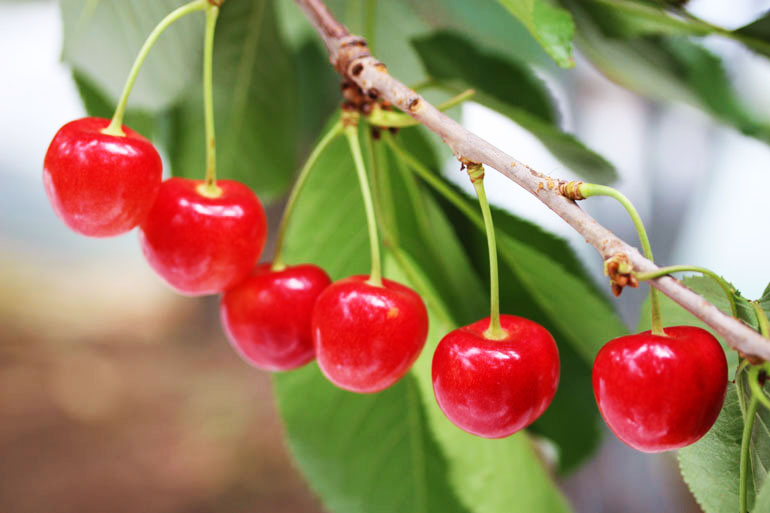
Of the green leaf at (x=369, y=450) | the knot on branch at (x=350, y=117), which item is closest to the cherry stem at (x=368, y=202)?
the knot on branch at (x=350, y=117)

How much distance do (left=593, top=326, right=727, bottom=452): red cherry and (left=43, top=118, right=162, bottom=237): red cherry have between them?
0.28 meters

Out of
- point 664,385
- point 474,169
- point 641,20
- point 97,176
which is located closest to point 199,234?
point 97,176

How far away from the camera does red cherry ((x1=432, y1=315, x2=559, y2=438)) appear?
1.22 feet

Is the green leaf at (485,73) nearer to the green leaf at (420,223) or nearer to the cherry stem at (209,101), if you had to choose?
the green leaf at (420,223)

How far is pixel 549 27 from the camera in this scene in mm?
395

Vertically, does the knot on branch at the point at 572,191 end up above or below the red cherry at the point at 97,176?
above

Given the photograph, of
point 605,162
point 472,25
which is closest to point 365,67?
point 605,162

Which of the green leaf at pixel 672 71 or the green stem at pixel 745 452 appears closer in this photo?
the green stem at pixel 745 452

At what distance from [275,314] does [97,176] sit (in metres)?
0.15

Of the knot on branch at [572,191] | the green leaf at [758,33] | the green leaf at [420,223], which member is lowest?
the green leaf at [420,223]

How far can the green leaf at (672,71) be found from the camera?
0.65 m

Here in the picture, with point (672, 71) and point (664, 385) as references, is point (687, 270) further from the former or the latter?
point (672, 71)

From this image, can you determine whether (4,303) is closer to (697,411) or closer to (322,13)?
(322,13)

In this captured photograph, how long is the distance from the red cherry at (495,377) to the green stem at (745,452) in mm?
99
